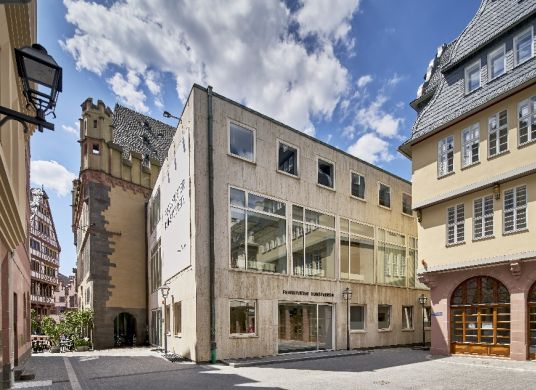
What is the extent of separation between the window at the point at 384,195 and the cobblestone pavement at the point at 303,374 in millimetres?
9546

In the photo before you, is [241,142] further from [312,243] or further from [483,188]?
[483,188]

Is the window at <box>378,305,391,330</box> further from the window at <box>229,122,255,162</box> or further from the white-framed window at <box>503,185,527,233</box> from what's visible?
the window at <box>229,122,255,162</box>

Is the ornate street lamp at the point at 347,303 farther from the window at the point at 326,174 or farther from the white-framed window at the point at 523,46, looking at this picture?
the white-framed window at the point at 523,46

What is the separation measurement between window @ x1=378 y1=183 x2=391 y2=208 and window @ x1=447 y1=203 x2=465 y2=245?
5730 mm

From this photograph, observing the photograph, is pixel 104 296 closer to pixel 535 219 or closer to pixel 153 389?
pixel 153 389

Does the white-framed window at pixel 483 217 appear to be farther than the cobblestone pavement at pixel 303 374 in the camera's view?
Yes

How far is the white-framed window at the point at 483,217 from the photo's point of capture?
15.8m

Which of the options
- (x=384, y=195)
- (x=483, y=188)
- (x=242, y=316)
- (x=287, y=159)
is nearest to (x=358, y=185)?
(x=384, y=195)

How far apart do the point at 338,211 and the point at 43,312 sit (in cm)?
5837

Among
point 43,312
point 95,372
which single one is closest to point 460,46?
point 95,372

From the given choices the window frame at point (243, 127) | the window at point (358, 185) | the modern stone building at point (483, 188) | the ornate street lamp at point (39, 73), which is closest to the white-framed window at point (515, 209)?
the modern stone building at point (483, 188)

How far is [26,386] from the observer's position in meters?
10.8

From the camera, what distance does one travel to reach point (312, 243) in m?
19.0

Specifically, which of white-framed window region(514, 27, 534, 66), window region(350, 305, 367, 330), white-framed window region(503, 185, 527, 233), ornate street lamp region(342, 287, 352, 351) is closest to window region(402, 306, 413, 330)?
window region(350, 305, 367, 330)
